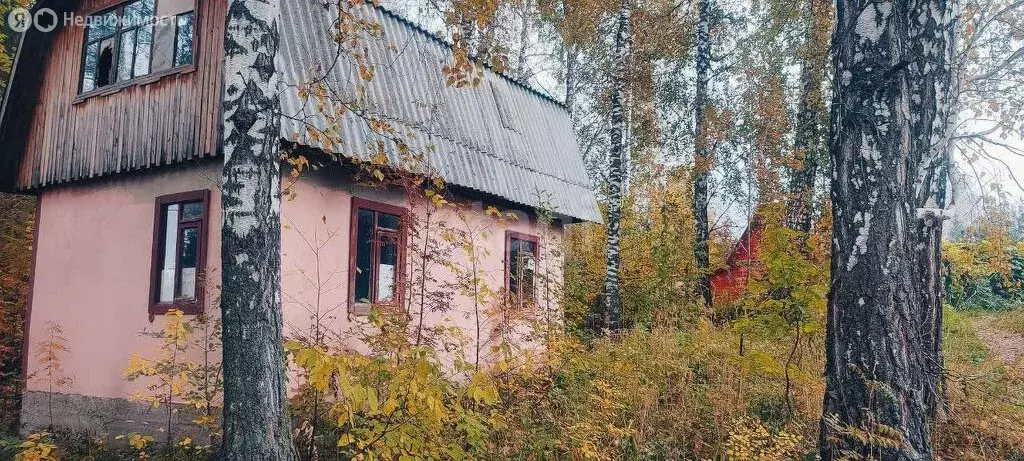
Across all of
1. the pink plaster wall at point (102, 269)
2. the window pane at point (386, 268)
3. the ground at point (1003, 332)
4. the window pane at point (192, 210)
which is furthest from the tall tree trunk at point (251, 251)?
the ground at point (1003, 332)

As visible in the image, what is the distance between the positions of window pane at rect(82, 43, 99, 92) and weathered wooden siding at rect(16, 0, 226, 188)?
0.34 ft

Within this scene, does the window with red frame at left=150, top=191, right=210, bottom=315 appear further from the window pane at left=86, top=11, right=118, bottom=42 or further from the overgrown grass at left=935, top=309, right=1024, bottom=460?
the overgrown grass at left=935, top=309, right=1024, bottom=460

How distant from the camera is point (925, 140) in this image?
366 cm

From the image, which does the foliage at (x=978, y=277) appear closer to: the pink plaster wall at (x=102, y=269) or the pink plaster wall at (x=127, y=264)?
the pink plaster wall at (x=127, y=264)

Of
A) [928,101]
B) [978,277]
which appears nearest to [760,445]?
[928,101]

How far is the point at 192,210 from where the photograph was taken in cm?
766

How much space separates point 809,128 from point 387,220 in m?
10.1

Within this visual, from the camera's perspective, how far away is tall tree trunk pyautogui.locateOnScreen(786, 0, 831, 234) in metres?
12.3

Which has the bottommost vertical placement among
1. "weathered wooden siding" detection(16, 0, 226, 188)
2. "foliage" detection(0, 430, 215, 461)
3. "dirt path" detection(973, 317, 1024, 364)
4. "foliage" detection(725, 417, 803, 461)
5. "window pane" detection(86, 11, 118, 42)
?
"foliage" detection(0, 430, 215, 461)

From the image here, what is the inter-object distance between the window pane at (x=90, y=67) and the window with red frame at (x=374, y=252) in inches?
183

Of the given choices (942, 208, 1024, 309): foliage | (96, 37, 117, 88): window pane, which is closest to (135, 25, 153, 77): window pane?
Answer: (96, 37, 117, 88): window pane

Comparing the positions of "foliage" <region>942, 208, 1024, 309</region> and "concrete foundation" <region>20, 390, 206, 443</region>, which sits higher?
"foliage" <region>942, 208, 1024, 309</region>

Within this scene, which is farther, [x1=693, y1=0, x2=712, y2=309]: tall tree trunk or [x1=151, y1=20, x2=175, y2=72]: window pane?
[x1=693, y1=0, x2=712, y2=309]: tall tree trunk

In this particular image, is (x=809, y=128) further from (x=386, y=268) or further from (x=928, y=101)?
(x=928, y=101)
